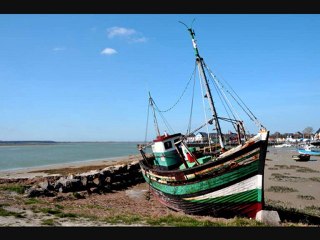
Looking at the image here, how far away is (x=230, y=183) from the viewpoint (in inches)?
611

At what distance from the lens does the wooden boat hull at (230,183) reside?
15031mm

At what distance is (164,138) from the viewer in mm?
22750

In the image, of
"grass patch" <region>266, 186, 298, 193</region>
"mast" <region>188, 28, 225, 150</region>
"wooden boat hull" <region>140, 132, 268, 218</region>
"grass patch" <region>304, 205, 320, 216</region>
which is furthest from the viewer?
"grass patch" <region>266, 186, 298, 193</region>

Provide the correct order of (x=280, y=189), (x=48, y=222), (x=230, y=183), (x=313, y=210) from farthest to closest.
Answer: (x=280, y=189)
(x=313, y=210)
(x=230, y=183)
(x=48, y=222)

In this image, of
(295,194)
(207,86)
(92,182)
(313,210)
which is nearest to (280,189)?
(295,194)

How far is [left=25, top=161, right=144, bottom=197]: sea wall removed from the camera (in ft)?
75.7

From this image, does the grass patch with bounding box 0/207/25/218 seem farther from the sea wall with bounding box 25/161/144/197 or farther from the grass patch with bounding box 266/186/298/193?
the grass patch with bounding box 266/186/298/193

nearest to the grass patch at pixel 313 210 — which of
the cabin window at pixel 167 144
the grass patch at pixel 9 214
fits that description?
the cabin window at pixel 167 144

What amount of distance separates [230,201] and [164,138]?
27.1 feet

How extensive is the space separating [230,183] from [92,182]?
46.7ft

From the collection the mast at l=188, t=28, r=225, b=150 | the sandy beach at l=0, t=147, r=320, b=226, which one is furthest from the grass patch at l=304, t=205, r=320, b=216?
the mast at l=188, t=28, r=225, b=150

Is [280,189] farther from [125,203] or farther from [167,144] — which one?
[125,203]

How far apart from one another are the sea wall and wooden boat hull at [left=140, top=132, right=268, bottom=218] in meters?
10.9
